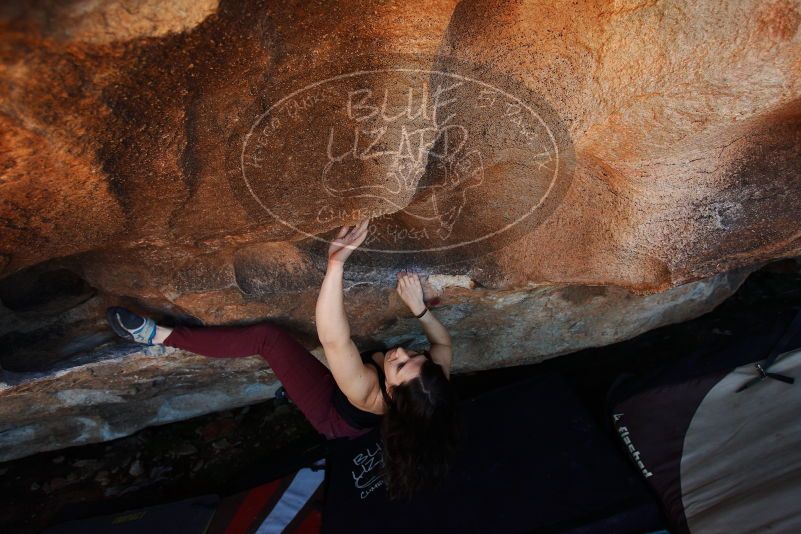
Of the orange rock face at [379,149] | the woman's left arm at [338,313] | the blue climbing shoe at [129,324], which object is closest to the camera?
the orange rock face at [379,149]

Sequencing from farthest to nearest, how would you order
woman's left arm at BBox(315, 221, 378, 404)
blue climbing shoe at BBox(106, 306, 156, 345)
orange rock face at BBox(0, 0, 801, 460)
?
blue climbing shoe at BBox(106, 306, 156, 345), woman's left arm at BBox(315, 221, 378, 404), orange rock face at BBox(0, 0, 801, 460)

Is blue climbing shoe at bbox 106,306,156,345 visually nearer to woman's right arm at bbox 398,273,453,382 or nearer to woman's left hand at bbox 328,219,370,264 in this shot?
woman's left hand at bbox 328,219,370,264

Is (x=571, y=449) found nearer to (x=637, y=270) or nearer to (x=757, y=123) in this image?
(x=637, y=270)

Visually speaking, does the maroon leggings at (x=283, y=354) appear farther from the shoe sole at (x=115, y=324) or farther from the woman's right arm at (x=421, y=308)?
the woman's right arm at (x=421, y=308)

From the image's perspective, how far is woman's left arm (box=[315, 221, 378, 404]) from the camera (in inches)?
57.3

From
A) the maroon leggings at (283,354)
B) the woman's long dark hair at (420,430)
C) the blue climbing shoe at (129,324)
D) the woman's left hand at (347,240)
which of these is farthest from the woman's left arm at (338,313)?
the blue climbing shoe at (129,324)

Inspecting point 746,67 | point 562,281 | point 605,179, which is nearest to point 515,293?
point 562,281

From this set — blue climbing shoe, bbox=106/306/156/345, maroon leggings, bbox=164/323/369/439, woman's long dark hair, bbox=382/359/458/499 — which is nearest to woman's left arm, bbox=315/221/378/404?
woman's long dark hair, bbox=382/359/458/499

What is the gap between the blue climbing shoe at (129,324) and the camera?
1.67 metres

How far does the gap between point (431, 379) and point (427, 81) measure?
82 cm

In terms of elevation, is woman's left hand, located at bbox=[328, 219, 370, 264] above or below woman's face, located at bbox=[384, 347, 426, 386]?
above

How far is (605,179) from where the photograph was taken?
1.45m

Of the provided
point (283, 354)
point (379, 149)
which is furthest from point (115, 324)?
point (379, 149)

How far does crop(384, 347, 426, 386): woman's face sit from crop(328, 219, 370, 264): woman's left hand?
34 cm
